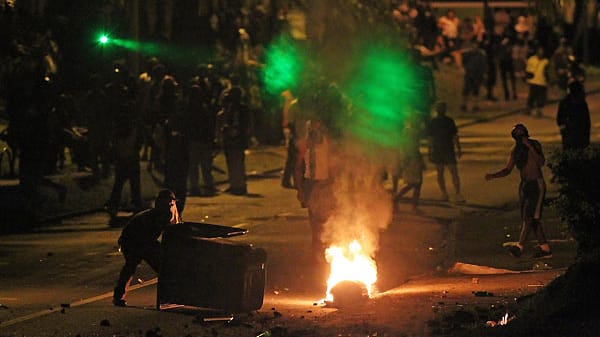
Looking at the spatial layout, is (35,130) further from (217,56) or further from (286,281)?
(217,56)

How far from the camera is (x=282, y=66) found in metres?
30.9

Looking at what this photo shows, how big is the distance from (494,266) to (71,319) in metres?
5.31

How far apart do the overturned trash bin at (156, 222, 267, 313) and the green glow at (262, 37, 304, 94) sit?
58.6 ft

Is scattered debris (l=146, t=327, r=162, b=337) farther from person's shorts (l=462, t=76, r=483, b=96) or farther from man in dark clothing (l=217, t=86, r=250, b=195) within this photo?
person's shorts (l=462, t=76, r=483, b=96)

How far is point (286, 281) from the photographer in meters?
14.6

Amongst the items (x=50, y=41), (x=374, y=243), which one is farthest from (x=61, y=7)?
(x=374, y=243)

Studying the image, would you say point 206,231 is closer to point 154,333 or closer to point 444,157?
point 154,333

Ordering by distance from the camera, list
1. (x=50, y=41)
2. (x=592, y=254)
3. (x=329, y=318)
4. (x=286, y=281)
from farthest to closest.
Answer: (x=50, y=41) → (x=286, y=281) → (x=329, y=318) → (x=592, y=254)

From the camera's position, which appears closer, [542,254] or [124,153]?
[542,254]

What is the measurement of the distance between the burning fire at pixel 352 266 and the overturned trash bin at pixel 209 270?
1.54 meters

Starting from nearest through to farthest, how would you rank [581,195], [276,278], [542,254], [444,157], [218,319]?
[218,319] < [581,195] < [276,278] < [542,254] < [444,157]

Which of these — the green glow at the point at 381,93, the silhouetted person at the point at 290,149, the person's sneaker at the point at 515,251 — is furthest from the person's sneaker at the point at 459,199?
the person's sneaker at the point at 515,251

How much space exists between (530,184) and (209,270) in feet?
17.6

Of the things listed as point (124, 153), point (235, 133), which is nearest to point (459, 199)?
point (235, 133)
